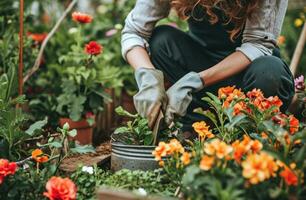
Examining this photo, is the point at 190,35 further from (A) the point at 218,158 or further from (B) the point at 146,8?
(A) the point at 218,158

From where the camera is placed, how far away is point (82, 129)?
284 cm

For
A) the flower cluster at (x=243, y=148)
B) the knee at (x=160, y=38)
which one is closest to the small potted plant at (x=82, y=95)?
the knee at (x=160, y=38)

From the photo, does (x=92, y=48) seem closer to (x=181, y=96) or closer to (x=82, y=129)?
(x=82, y=129)

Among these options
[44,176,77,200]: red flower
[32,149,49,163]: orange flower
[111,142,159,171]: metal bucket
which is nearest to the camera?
[44,176,77,200]: red flower

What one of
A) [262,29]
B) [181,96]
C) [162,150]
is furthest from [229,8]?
[162,150]

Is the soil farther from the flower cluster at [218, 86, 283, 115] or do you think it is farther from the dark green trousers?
the flower cluster at [218, 86, 283, 115]

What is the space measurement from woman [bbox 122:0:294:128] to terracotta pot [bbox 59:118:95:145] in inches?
26.1

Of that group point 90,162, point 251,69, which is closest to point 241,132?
point 251,69

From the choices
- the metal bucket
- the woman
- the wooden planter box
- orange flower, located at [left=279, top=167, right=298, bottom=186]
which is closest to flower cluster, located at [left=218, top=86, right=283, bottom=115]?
the woman

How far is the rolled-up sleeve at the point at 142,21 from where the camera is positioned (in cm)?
228

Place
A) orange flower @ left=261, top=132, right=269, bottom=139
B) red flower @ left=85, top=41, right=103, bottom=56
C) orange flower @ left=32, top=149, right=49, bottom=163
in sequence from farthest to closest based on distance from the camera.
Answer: red flower @ left=85, top=41, right=103, bottom=56 → orange flower @ left=32, top=149, right=49, bottom=163 → orange flower @ left=261, top=132, right=269, bottom=139

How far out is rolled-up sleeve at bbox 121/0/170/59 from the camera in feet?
7.47

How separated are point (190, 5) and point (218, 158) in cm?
102

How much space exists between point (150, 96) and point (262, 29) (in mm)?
584
